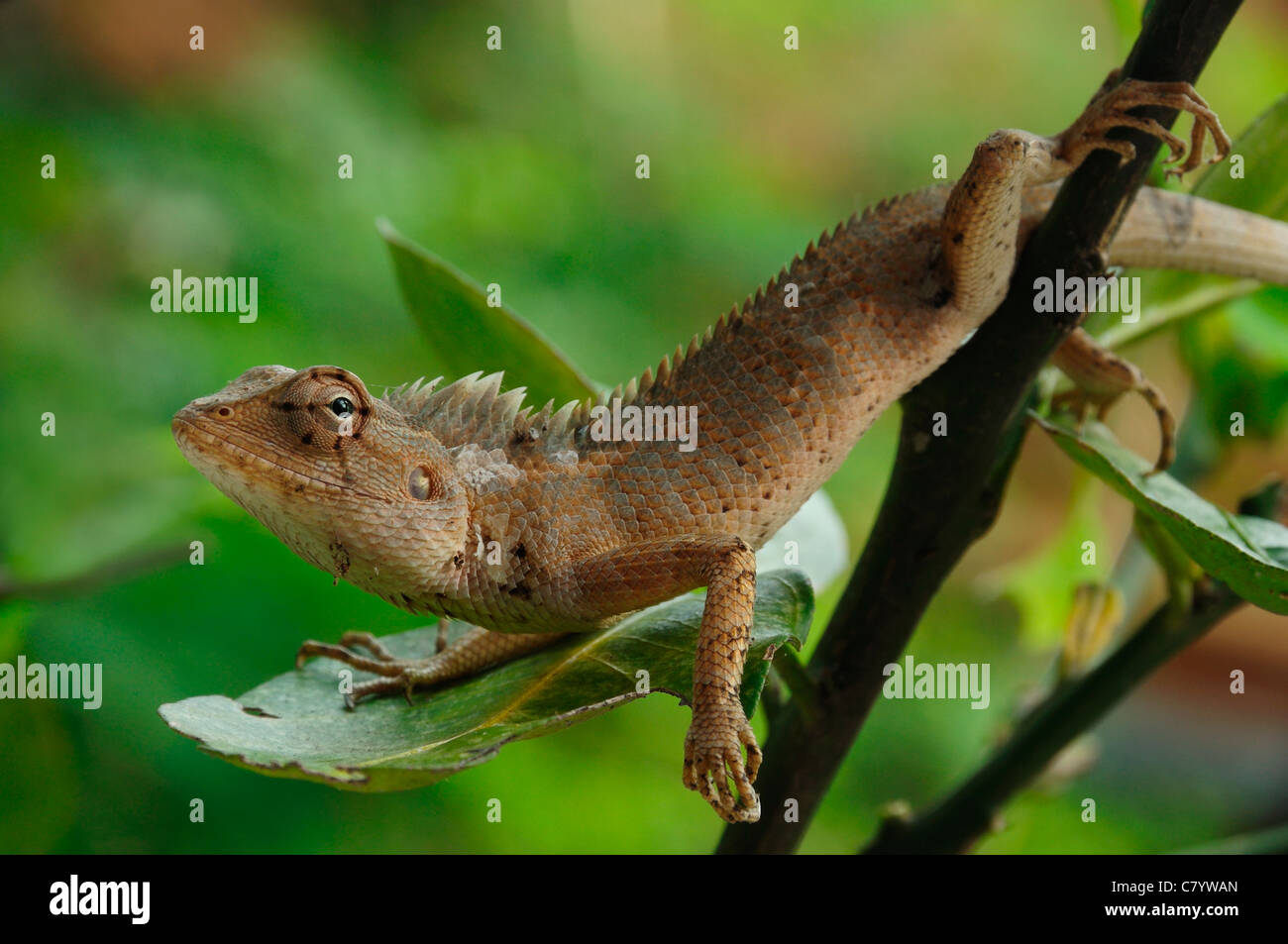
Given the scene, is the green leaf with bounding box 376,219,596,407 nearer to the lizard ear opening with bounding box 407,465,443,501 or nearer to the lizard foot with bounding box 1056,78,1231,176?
the lizard ear opening with bounding box 407,465,443,501

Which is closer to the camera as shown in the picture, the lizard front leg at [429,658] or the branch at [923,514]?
the branch at [923,514]

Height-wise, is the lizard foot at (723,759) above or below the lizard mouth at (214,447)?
below

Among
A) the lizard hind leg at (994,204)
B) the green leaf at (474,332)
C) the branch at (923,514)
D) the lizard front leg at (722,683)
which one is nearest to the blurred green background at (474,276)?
the lizard hind leg at (994,204)

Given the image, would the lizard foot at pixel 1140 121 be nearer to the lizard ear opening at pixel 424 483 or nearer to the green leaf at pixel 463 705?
the green leaf at pixel 463 705

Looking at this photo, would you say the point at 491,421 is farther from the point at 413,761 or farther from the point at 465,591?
the point at 413,761

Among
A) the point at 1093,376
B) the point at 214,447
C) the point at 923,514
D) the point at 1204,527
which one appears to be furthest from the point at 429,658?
the point at 1093,376

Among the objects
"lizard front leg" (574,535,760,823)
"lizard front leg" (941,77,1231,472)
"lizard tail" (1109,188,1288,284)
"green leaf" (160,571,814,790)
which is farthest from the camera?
"lizard tail" (1109,188,1288,284)

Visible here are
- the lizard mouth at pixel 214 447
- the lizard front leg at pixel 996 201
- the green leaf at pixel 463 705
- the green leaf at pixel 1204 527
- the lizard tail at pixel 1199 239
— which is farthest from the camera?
the lizard tail at pixel 1199 239

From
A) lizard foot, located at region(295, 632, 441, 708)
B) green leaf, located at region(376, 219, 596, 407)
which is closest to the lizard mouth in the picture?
lizard foot, located at region(295, 632, 441, 708)

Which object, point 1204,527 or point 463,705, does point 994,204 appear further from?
point 463,705
